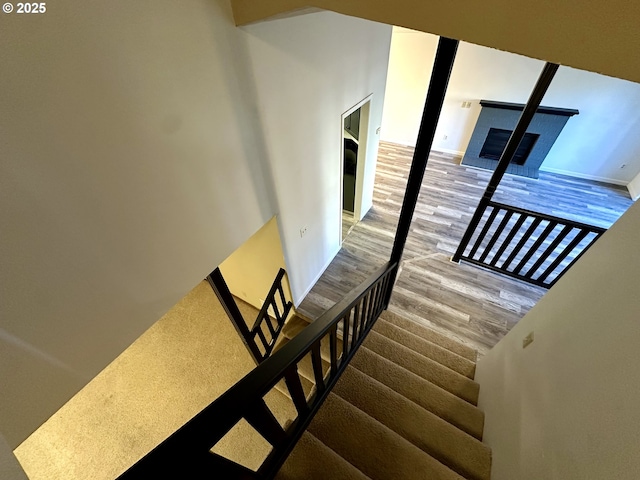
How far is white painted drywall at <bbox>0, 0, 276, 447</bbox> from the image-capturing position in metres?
0.89

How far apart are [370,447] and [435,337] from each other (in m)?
1.57

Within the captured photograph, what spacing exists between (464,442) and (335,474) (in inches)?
33.3

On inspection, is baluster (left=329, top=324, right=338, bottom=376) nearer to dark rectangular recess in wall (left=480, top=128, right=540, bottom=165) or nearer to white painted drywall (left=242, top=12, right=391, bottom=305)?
white painted drywall (left=242, top=12, right=391, bottom=305)

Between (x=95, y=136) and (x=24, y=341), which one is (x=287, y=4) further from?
(x=24, y=341)

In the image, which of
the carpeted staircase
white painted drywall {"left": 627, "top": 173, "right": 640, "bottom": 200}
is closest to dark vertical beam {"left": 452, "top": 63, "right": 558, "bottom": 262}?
the carpeted staircase

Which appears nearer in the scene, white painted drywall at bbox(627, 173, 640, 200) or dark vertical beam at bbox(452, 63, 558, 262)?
dark vertical beam at bbox(452, 63, 558, 262)

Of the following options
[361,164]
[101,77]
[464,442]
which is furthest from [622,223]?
[361,164]

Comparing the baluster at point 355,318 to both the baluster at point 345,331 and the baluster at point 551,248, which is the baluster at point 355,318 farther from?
the baluster at point 551,248

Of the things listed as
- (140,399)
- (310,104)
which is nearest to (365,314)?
(310,104)

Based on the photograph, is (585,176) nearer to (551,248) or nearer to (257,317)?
(551,248)

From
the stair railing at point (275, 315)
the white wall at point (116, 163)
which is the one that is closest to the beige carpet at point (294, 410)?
the stair railing at point (275, 315)

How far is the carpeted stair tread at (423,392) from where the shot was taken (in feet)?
5.81

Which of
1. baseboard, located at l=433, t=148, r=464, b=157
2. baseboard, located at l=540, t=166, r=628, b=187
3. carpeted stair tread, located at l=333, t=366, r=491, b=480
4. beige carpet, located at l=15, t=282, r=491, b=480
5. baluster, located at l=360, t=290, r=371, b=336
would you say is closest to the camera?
beige carpet, located at l=15, t=282, r=491, b=480

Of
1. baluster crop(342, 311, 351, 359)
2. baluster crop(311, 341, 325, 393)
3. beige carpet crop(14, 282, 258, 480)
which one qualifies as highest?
baluster crop(342, 311, 351, 359)
